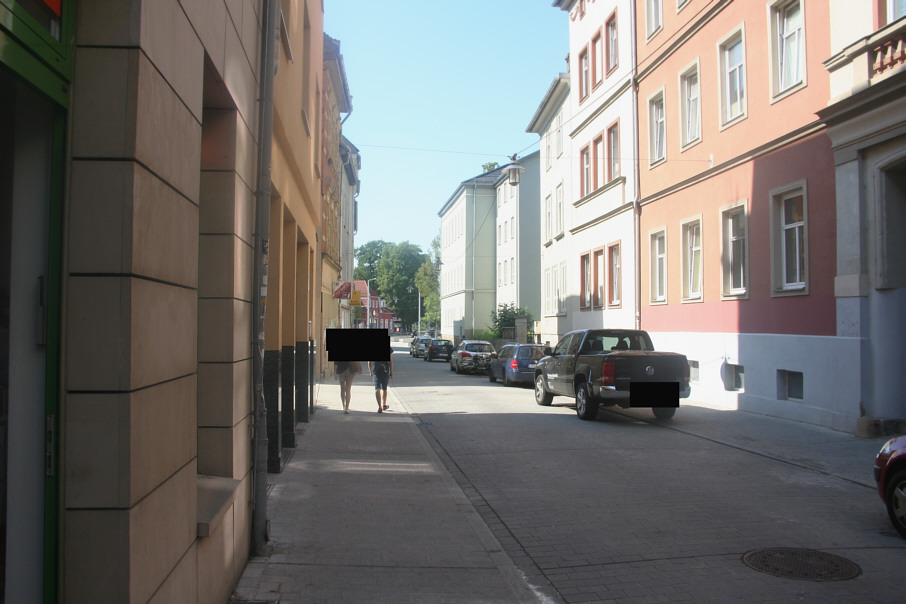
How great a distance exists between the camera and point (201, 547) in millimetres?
3994

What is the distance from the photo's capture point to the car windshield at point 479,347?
105 ft

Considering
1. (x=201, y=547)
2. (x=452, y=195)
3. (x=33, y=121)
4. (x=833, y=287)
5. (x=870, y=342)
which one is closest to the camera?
(x=33, y=121)

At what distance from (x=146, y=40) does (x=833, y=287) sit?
1246 centimetres

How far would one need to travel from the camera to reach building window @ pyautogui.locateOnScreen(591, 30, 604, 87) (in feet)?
83.5

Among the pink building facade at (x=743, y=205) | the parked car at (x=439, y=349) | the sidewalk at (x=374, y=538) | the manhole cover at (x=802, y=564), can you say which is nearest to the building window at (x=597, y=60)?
the pink building facade at (x=743, y=205)

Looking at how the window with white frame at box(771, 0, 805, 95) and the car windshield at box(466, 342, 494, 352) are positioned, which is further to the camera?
the car windshield at box(466, 342, 494, 352)

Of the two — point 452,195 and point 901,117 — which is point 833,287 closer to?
point 901,117

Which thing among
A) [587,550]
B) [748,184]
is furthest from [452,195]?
[587,550]

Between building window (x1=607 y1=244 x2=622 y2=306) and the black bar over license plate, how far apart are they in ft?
34.4

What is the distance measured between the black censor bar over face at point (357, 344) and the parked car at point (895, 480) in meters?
7.69

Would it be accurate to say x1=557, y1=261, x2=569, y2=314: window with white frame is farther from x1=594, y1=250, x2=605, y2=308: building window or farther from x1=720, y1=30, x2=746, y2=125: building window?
x1=720, y1=30, x2=746, y2=125: building window

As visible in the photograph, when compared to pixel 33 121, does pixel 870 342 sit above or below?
below

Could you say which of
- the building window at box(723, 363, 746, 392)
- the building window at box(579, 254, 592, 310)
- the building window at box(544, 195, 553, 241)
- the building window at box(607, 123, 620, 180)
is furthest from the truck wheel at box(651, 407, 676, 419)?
the building window at box(544, 195, 553, 241)

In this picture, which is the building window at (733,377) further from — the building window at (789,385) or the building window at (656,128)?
the building window at (656,128)
